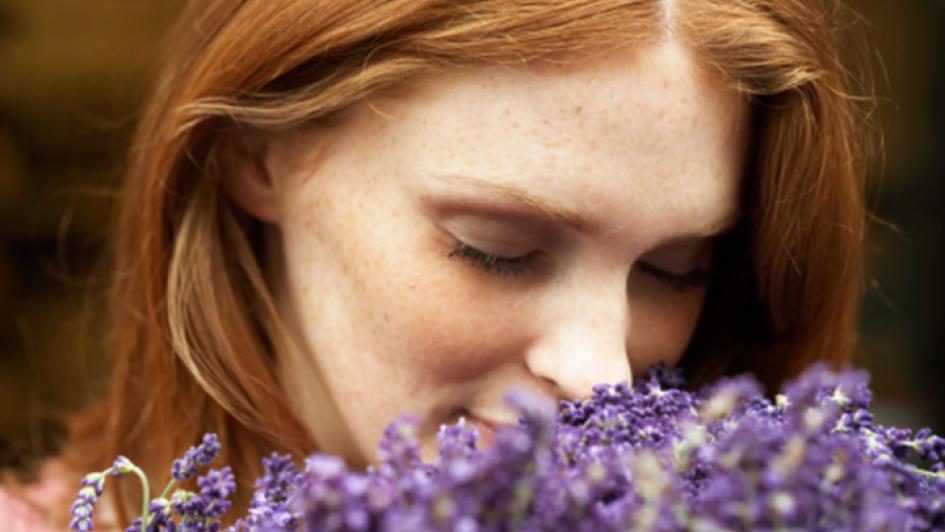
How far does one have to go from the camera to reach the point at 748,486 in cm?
70

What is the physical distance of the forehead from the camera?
4.26ft

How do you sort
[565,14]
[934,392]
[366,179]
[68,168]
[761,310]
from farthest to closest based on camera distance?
1. [934,392]
2. [68,168]
3. [761,310]
4. [366,179]
5. [565,14]

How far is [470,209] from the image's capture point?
4.37 feet

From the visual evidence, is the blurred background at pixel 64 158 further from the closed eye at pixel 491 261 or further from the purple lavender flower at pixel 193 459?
the purple lavender flower at pixel 193 459

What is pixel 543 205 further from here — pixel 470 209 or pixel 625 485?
pixel 625 485

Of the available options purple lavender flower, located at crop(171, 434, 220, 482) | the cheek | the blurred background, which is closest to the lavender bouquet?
purple lavender flower, located at crop(171, 434, 220, 482)

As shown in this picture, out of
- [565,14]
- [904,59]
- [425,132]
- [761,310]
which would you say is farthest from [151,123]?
[904,59]

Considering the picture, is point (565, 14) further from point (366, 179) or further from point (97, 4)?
point (97, 4)

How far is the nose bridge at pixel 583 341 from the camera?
131cm

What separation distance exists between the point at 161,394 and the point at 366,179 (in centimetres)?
48

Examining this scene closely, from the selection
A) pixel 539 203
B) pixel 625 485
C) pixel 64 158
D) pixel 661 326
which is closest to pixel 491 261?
pixel 539 203

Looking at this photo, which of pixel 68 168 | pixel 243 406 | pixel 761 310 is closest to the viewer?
pixel 243 406

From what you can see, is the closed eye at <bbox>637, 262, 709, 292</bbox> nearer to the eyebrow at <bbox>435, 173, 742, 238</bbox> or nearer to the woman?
the woman

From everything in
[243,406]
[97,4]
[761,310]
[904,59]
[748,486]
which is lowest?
[748,486]
